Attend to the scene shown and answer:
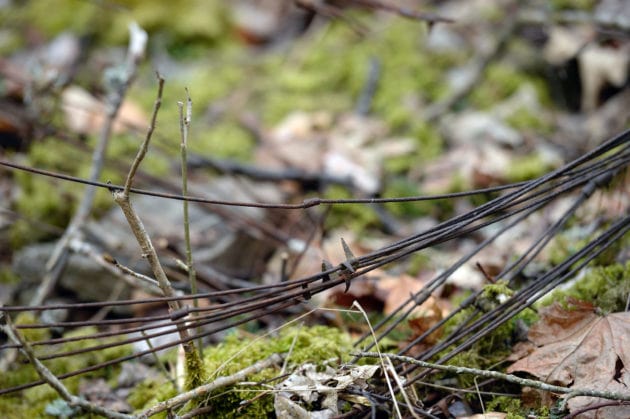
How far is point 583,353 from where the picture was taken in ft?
5.50

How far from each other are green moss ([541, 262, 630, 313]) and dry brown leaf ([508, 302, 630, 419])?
131 mm

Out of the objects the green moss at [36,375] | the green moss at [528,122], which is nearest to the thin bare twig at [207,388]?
the green moss at [36,375]

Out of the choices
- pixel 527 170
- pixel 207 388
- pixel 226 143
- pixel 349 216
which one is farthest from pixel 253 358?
pixel 226 143

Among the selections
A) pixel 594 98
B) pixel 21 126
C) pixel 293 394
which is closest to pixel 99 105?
pixel 21 126

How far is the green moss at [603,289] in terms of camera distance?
6.25ft

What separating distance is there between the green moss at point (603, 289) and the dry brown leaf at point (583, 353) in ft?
0.43

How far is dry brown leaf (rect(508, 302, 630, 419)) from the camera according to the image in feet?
5.11

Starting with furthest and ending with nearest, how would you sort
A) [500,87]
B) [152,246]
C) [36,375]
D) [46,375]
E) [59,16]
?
[59,16] → [500,87] → [36,375] → [152,246] → [46,375]

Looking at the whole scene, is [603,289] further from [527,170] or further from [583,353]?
[527,170]

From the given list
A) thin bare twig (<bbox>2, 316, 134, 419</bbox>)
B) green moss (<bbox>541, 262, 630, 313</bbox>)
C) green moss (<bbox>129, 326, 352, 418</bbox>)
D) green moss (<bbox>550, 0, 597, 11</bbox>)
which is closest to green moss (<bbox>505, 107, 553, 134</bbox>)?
green moss (<bbox>550, 0, 597, 11</bbox>)

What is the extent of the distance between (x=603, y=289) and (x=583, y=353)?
17.0 inches

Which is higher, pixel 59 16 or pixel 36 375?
pixel 59 16

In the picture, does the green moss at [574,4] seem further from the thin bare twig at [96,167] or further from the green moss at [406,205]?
the thin bare twig at [96,167]

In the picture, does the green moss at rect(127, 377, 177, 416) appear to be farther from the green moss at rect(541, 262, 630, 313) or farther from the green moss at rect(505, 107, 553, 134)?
the green moss at rect(505, 107, 553, 134)
